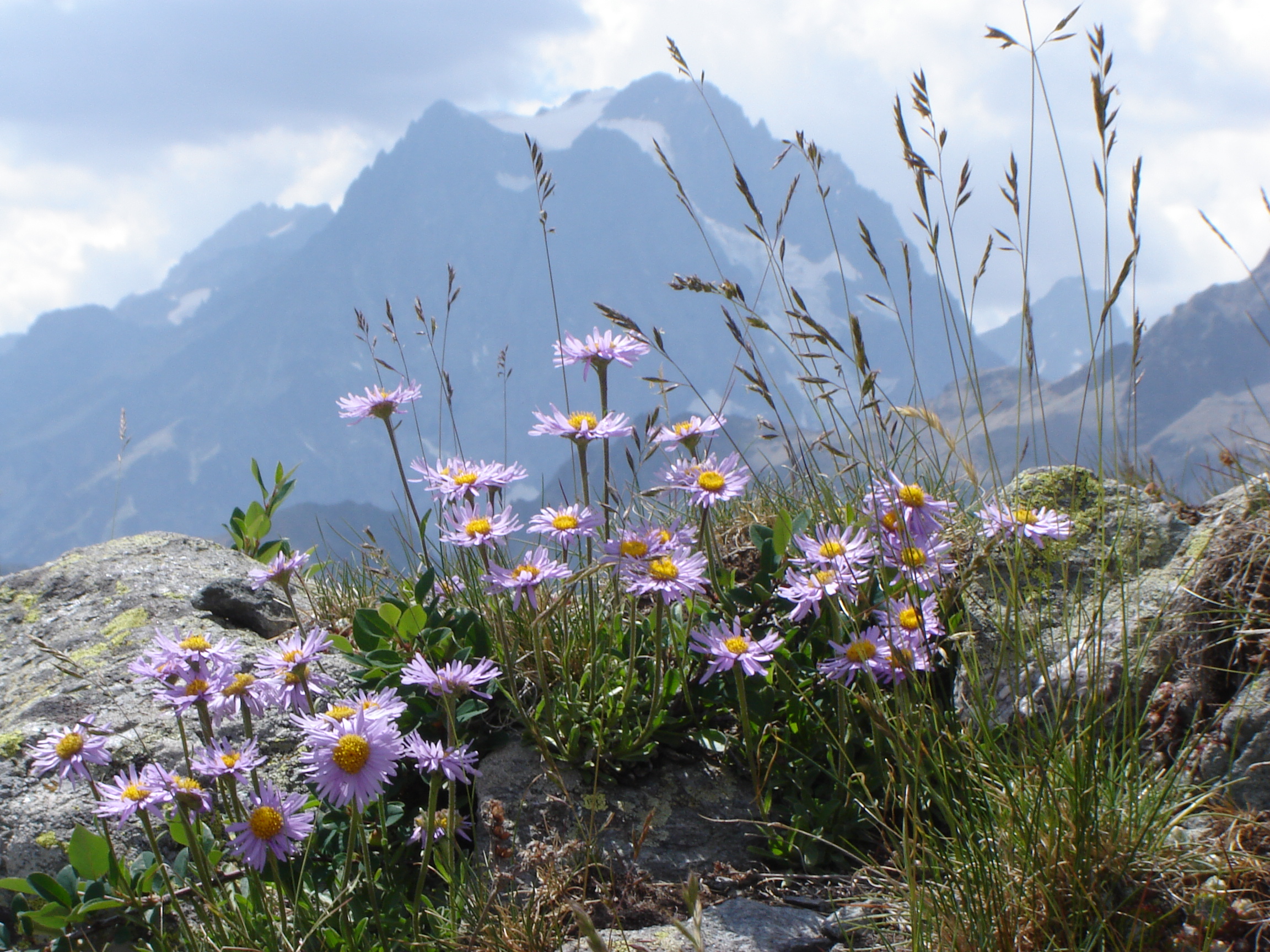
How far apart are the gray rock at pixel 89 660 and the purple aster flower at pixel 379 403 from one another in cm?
81

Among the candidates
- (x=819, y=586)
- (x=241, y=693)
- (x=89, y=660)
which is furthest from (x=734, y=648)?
(x=89, y=660)

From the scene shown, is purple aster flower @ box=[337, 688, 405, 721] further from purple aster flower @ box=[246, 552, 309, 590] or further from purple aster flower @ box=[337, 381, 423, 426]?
purple aster flower @ box=[337, 381, 423, 426]

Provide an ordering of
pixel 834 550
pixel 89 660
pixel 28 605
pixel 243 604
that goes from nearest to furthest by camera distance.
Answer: pixel 834 550 → pixel 89 660 → pixel 243 604 → pixel 28 605

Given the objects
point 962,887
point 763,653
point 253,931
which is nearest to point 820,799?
point 763,653

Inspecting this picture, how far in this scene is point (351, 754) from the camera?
150cm

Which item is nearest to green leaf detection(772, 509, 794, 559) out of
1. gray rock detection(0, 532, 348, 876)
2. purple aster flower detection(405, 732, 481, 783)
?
purple aster flower detection(405, 732, 481, 783)

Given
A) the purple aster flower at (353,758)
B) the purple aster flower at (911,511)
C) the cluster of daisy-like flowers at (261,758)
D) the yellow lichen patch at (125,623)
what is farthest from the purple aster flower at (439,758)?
the yellow lichen patch at (125,623)

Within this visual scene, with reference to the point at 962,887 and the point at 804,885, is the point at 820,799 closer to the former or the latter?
the point at 804,885

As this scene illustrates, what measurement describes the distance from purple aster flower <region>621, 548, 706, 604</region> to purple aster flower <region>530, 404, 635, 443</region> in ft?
1.10

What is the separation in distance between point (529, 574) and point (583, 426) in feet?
1.38

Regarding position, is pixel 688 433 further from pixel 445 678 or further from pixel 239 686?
pixel 239 686

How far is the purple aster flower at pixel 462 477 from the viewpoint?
86.0 inches

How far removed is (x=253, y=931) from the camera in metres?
1.71

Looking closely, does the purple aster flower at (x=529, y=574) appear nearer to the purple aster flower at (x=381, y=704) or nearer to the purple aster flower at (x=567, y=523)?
the purple aster flower at (x=567, y=523)
